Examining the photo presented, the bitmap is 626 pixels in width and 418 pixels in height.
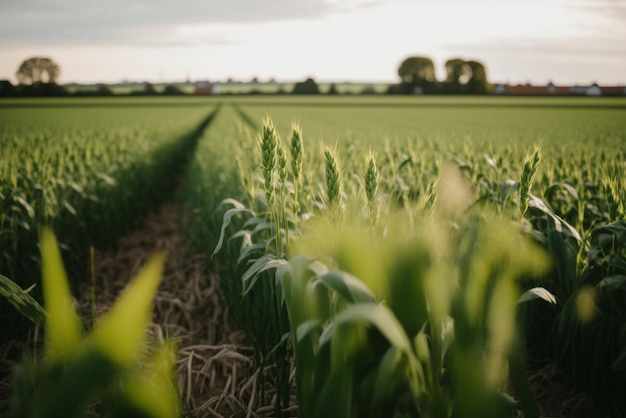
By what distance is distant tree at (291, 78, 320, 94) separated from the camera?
253 feet

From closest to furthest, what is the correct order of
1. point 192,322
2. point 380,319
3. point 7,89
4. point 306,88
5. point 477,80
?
point 380,319, point 192,322, point 7,89, point 477,80, point 306,88

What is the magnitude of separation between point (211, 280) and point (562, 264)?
9.53 ft

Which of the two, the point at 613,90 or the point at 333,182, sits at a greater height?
the point at 613,90

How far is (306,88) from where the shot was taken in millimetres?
76750

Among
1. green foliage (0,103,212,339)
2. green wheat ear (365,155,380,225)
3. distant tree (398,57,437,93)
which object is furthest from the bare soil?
distant tree (398,57,437,93)

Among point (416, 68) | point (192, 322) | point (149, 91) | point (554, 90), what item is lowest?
point (192, 322)

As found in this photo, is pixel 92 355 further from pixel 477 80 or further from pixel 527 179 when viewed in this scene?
pixel 477 80

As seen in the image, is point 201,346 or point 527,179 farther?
point 201,346

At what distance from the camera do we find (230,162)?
5465mm

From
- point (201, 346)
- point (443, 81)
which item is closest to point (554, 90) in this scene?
point (443, 81)

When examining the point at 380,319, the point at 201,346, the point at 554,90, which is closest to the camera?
the point at 380,319

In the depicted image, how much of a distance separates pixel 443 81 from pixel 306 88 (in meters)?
23.3

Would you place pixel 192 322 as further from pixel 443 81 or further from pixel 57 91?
pixel 443 81

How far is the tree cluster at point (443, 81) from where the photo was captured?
69000 mm
